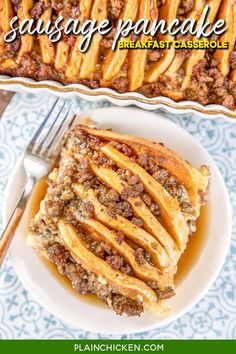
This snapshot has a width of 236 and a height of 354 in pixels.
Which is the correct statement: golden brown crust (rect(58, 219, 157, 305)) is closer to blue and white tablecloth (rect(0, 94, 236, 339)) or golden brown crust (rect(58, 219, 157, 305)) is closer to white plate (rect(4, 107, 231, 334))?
white plate (rect(4, 107, 231, 334))

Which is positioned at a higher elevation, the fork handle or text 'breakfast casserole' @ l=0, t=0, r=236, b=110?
text 'breakfast casserole' @ l=0, t=0, r=236, b=110

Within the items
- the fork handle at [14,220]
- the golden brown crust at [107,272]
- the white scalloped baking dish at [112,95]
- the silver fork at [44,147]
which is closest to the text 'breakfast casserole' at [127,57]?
the white scalloped baking dish at [112,95]

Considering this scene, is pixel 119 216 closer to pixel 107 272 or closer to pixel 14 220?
pixel 107 272

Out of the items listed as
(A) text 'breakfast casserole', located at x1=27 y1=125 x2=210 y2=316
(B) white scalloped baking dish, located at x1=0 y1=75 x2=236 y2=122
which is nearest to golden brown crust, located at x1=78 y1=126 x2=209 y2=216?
(A) text 'breakfast casserole', located at x1=27 y1=125 x2=210 y2=316

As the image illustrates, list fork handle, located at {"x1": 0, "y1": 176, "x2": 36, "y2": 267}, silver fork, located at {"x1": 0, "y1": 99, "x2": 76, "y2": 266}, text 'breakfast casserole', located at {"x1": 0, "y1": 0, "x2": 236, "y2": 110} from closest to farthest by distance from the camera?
text 'breakfast casserole', located at {"x1": 0, "y1": 0, "x2": 236, "y2": 110} < fork handle, located at {"x1": 0, "y1": 176, "x2": 36, "y2": 267} < silver fork, located at {"x1": 0, "y1": 99, "x2": 76, "y2": 266}

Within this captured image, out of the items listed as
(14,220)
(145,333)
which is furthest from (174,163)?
(145,333)

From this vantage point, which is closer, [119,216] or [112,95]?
[119,216]
